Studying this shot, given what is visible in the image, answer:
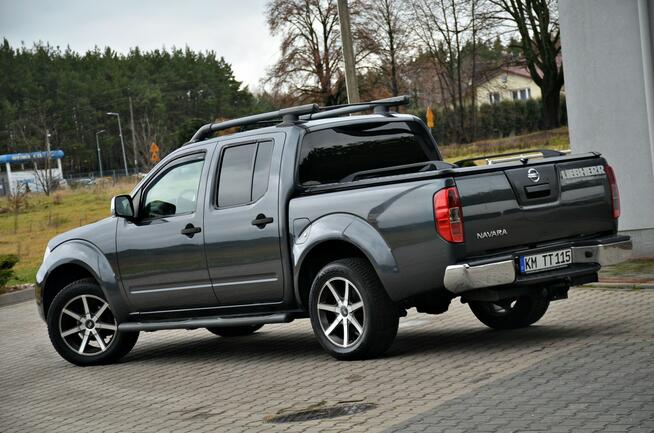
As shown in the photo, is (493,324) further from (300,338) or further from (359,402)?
(359,402)

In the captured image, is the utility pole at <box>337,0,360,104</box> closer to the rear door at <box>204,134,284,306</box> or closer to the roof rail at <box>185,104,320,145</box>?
the roof rail at <box>185,104,320,145</box>

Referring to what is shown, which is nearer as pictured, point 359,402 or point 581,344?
point 359,402

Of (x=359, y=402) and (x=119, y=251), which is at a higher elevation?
(x=119, y=251)

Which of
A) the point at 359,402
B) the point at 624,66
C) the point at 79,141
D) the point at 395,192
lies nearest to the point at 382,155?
the point at 395,192

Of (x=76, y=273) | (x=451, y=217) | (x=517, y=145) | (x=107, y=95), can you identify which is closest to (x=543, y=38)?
(x=517, y=145)

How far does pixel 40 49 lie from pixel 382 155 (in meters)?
120

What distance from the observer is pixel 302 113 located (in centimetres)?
958

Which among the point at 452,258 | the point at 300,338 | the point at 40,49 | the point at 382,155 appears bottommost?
the point at 300,338

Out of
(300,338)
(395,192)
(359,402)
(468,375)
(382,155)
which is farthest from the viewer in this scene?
(300,338)

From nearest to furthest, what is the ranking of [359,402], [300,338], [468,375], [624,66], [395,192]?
1. [359,402]
2. [468,375]
3. [395,192]
4. [300,338]
5. [624,66]

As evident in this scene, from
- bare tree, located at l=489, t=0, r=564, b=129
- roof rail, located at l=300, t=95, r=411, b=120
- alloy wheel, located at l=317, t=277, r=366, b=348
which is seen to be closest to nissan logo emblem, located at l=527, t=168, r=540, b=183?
alloy wheel, located at l=317, t=277, r=366, b=348

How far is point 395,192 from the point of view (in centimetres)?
849

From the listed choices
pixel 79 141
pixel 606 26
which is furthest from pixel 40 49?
pixel 606 26

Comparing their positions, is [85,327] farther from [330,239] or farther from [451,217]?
[451,217]
